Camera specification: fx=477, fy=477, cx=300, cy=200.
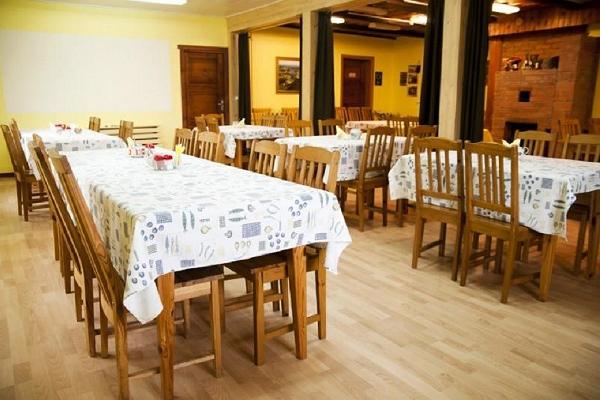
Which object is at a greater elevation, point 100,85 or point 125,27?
point 125,27

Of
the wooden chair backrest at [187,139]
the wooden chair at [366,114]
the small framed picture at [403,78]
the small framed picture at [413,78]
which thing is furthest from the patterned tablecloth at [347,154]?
the small framed picture at [403,78]

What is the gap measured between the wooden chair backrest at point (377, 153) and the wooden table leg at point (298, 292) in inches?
93.0

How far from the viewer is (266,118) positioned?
7.07 m

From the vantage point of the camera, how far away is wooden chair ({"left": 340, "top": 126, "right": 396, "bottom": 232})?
4.39m

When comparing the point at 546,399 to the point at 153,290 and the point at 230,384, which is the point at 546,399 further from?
the point at 153,290

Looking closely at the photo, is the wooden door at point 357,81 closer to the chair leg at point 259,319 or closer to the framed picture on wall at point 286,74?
the framed picture on wall at point 286,74

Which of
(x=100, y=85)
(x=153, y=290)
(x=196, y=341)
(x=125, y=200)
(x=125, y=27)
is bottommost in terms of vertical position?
(x=196, y=341)

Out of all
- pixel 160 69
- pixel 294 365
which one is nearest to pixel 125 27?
pixel 160 69

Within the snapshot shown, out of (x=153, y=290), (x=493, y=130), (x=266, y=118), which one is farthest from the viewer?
(x=493, y=130)

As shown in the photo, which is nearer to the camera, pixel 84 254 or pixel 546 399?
pixel 546 399

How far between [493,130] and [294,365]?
841 cm

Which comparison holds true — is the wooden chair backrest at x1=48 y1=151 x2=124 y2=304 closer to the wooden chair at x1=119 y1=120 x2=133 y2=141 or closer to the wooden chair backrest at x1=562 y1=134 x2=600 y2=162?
the wooden chair at x1=119 y1=120 x2=133 y2=141

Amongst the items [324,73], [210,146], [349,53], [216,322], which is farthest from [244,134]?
[349,53]

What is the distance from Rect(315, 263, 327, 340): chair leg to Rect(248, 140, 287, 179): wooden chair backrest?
2.16ft
